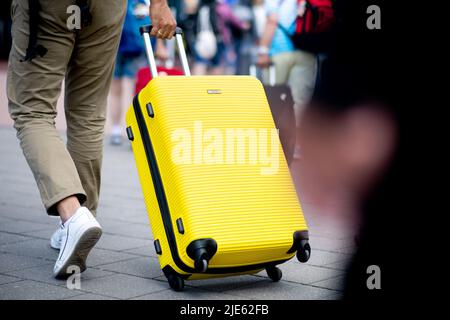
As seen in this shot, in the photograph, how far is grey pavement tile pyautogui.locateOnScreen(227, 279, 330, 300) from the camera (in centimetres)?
329

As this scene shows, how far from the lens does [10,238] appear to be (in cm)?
434

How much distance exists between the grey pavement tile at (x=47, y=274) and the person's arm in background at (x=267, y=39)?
4904mm

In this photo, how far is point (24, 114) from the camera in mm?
3521

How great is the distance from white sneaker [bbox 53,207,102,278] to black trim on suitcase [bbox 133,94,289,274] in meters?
0.26

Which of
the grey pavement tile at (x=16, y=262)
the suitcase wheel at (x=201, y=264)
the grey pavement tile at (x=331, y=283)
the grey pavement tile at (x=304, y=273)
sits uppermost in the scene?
the suitcase wheel at (x=201, y=264)

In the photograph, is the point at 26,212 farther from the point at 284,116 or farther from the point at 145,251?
the point at 284,116

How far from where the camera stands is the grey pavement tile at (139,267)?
365 cm

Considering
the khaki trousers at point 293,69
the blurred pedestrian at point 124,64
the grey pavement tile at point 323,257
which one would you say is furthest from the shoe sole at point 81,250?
the blurred pedestrian at point 124,64

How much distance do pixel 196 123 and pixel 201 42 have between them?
34.5ft

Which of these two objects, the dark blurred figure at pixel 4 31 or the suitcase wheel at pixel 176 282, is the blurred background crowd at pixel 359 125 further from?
the dark blurred figure at pixel 4 31

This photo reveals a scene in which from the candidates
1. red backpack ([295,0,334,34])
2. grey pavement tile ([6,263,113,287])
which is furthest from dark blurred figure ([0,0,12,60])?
grey pavement tile ([6,263,113,287])

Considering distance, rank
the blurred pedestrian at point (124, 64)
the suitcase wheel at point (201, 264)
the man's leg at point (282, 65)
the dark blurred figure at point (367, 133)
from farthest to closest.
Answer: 1. the blurred pedestrian at point (124, 64)
2. the man's leg at point (282, 65)
3. the suitcase wheel at point (201, 264)
4. the dark blurred figure at point (367, 133)

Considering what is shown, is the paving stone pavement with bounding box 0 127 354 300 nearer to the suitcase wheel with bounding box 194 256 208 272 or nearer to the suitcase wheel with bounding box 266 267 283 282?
the suitcase wheel with bounding box 266 267 283 282

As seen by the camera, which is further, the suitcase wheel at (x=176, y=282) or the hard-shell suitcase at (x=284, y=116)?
the hard-shell suitcase at (x=284, y=116)
